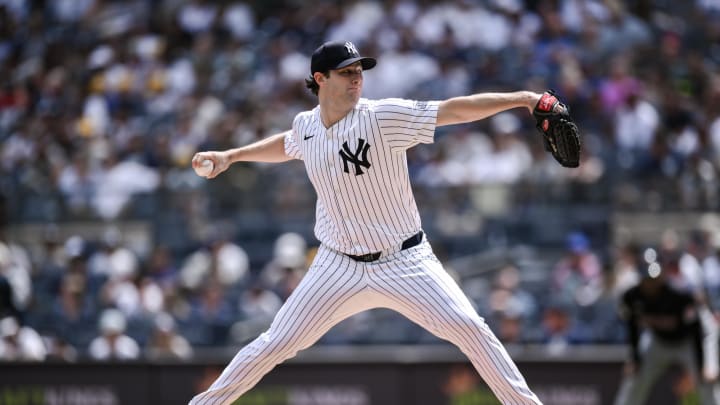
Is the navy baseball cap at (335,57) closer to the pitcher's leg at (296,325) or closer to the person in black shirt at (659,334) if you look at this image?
the pitcher's leg at (296,325)

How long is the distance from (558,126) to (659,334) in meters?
4.94

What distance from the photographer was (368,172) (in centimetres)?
526

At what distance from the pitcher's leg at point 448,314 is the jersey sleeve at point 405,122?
22.0 inches

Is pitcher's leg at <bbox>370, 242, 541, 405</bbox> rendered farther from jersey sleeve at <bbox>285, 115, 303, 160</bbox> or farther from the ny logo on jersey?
jersey sleeve at <bbox>285, 115, 303, 160</bbox>

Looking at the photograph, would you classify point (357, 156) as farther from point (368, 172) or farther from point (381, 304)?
point (381, 304)

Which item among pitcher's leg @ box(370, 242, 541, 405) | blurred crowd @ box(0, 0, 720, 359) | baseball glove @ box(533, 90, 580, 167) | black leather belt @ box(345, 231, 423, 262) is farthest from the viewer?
blurred crowd @ box(0, 0, 720, 359)

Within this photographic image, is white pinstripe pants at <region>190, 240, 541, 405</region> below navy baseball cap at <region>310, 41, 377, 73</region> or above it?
below

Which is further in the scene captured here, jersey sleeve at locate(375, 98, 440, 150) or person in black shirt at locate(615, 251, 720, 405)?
person in black shirt at locate(615, 251, 720, 405)

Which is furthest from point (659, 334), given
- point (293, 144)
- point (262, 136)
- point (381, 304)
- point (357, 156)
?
point (262, 136)

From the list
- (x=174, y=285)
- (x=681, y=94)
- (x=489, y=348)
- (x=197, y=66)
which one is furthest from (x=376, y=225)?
(x=197, y=66)

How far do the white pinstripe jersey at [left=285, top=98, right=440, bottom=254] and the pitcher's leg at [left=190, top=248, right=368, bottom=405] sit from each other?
17cm

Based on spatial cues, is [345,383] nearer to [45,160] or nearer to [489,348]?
[489,348]

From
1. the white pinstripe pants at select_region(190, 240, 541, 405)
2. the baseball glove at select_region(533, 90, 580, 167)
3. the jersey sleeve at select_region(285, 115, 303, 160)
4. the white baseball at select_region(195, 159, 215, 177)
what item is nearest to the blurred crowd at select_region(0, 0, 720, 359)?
the jersey sleeve at select_region(285, 115, 303, 160)

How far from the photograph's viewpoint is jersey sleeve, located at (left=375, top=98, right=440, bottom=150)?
5133mm
